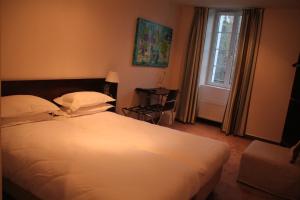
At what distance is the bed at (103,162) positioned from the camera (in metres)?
1.41

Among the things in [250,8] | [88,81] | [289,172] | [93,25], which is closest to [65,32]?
[93,25]

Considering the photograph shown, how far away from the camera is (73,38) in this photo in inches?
115

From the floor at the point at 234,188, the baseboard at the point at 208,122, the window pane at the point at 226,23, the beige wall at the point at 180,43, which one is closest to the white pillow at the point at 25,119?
the floor at the point at 234,188

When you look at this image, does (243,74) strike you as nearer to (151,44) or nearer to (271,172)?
(151,44)

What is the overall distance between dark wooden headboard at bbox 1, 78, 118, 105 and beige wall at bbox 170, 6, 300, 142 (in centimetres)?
280

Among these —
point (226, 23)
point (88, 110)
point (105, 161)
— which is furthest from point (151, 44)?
point (105, 161)

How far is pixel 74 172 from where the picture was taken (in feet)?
4.90

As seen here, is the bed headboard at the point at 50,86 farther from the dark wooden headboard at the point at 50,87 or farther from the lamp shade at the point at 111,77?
Result: the lamp shade at the point at 111,77

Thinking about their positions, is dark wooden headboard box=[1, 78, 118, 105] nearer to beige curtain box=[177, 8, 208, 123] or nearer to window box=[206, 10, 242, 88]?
beige curtain box=[177, 8, 208, 123]

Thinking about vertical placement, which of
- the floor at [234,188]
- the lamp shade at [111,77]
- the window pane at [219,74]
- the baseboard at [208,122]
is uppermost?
the window pane at [219,74]

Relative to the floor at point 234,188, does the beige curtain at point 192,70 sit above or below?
above

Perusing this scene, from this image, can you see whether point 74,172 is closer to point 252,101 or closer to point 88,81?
point 88,81

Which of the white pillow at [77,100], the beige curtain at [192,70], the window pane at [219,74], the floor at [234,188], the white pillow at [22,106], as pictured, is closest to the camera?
the white pillow at [22,106]

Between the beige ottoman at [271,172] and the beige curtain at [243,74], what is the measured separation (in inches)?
65.0
